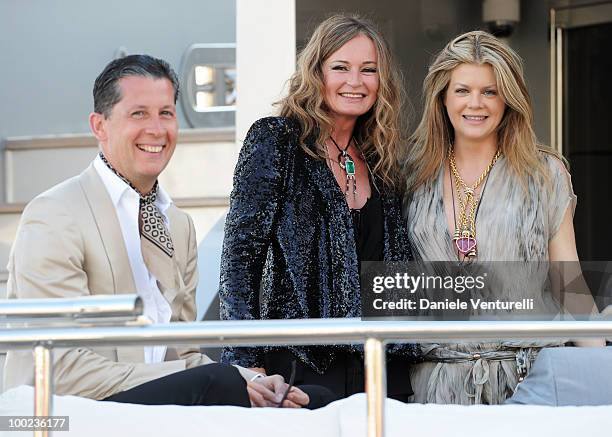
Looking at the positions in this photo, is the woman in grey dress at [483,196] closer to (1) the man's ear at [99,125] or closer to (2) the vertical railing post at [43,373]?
(1) the man's ear at [99,125]

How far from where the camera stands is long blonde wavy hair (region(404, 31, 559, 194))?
3.45m

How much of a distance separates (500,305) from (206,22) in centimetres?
565

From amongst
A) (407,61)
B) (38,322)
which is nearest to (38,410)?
(38,322)

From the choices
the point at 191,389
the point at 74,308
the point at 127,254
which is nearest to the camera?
the point at 74,308

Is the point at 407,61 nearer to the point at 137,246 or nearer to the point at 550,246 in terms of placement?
the point at 550,246

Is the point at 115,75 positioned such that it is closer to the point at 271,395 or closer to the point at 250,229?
the point at 250,229

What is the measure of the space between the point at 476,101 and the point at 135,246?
968 mm

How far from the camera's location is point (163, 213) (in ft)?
11.0

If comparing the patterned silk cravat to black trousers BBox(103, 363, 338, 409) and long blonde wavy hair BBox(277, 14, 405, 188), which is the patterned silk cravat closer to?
long blonde wavy hair BBox(277, 14, 405, 188)

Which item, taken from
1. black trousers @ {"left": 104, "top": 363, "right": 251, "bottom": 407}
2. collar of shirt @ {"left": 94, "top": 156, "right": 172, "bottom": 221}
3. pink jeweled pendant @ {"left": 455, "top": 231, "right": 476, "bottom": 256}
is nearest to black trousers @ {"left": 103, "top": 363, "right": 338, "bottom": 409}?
black trousers @ {"left": 104, "top": 363, "right": 251, "bottom": 407}

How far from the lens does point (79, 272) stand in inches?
118

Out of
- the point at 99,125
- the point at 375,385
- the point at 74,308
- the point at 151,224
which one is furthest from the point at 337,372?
the point at 74,308

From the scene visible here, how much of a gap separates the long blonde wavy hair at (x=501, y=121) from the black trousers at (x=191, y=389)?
109 cm

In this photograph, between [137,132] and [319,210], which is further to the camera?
[319,210]
